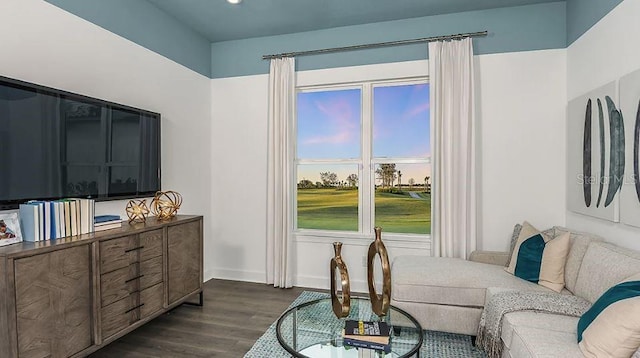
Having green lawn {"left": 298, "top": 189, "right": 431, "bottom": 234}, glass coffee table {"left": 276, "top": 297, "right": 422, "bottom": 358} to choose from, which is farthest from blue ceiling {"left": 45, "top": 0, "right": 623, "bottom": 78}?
glass coffee table {"left": 276, "top": 297, "right": 422, "bottom": 358}

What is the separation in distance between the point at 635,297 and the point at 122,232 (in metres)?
2.80

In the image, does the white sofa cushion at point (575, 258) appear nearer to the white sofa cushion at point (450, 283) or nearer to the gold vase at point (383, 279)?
the white sofa cushion at point (450, 283)

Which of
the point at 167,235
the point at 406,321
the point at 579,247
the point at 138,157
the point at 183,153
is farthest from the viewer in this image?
the point at 183,153

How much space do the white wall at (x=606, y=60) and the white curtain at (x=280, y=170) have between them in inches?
105

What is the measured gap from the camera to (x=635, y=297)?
1484 millimetres

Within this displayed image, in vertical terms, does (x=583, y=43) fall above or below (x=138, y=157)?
above

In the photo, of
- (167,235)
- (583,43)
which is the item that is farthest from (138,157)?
(583,43)

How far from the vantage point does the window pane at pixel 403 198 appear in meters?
3.80

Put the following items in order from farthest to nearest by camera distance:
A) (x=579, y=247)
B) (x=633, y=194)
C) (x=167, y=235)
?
(x=167, y=235), (x=579, y=247), (x=633, y=194)

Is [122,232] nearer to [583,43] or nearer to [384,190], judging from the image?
[384,190]

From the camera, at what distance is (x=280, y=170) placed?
12.6 feet

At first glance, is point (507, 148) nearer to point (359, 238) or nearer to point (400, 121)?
point (400, 121)

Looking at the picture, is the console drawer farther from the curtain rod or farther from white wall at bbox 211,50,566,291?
the curtain rod

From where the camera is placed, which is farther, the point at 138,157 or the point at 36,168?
the point at 138,157
